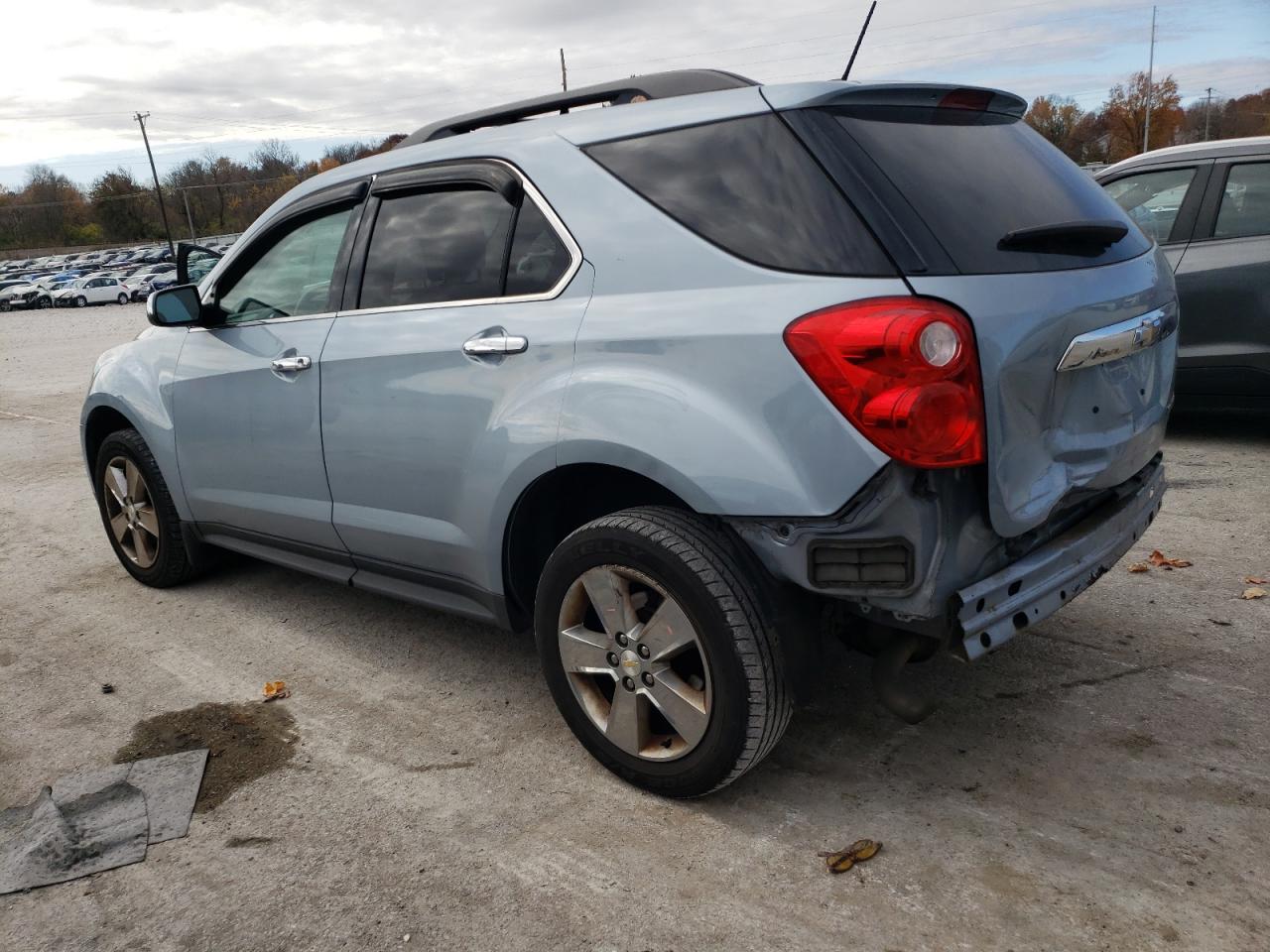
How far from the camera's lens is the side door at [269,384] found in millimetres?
3709

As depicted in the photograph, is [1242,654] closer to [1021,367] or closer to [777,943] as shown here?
[1021,367]

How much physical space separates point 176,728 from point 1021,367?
290 cm

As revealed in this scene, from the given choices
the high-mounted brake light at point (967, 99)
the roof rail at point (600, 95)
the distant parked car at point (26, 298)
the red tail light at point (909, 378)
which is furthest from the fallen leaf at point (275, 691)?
the distant parked car at point (26, 298)

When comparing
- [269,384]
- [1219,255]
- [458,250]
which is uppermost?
[458,250]

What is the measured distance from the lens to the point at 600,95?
3.30 metres

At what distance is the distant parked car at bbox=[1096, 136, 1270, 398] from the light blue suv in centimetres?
343

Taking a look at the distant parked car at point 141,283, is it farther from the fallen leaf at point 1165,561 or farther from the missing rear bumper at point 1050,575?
the missing rear bumper at point 1050,575

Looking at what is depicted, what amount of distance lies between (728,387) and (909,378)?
432mm

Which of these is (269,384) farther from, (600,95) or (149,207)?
(149,207)

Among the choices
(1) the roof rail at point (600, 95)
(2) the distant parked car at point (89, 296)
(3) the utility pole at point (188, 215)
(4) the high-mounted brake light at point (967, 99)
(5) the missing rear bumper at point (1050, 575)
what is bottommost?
(2) the distant parked car at point (89, 296)

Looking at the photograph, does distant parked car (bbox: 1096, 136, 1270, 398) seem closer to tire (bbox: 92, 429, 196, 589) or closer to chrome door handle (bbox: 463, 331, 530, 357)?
chrome door handle (bbox: 463, 331, 530, 357)

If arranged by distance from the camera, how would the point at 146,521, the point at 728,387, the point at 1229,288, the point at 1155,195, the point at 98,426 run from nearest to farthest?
1. the point at 728,387
2. the point at 146,521
3. the point at 98,426
4. the point at 1229,288
5. the point at 1155,195

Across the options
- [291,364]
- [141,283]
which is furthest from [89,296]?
[291,364]

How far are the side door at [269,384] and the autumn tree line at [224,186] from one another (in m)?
92.1
